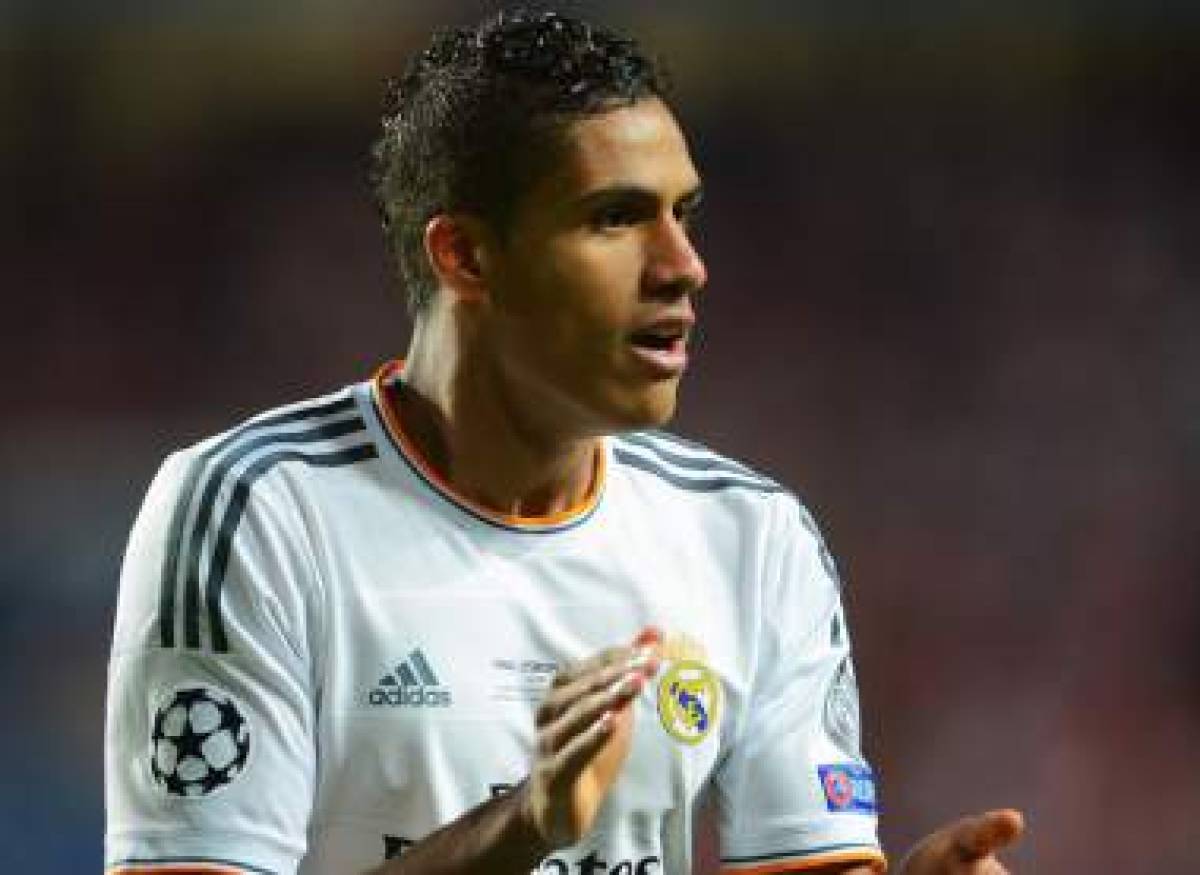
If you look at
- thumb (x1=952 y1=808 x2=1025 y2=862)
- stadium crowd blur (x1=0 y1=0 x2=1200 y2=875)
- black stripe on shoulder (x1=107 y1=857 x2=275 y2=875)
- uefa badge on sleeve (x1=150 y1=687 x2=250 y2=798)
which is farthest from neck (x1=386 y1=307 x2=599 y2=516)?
stadium crowd blur (x1=0 y1=0 x2=1200 y2=875)

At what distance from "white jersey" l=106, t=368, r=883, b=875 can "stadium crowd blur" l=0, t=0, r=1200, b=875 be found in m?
3.03

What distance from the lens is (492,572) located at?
2820 millimetres

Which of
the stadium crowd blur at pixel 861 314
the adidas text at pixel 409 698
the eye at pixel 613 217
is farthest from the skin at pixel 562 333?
the stadium crowd blur at pixel 861 314

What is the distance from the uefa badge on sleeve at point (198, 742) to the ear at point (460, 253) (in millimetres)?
597

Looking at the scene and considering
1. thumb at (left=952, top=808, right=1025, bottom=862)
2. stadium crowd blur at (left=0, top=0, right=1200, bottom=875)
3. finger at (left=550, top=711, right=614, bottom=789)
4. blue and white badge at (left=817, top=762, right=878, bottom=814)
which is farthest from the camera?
stadium crowd blur at (left=0, top=0, right=1200, bottom=875)

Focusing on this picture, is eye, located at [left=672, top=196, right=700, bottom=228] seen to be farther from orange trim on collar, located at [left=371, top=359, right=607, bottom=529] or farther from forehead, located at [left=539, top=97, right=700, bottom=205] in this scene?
orange trim on collar, located at [left=371, top=359, right=607, bottom=529]

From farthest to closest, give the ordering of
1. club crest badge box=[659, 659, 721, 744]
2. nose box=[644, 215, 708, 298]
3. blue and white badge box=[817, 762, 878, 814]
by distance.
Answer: blue and white badge box=[817, 762, 878, 814] → club crest badge box=[659, 659, 721, 744] → nose box=[644, 215, 708, 298]

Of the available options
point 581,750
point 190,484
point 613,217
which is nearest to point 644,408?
point 613,217

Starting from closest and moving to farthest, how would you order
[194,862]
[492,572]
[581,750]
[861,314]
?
1. [581,750]
2. [194,862]
3. [492,572]
4. [861,314]

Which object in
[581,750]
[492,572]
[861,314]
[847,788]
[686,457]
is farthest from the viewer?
[861,314]

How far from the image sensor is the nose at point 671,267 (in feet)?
8.86

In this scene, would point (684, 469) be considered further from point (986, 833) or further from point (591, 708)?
point (591, 708)

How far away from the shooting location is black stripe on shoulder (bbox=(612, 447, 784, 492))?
3.00m

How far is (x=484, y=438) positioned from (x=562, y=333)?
19 centimetres
